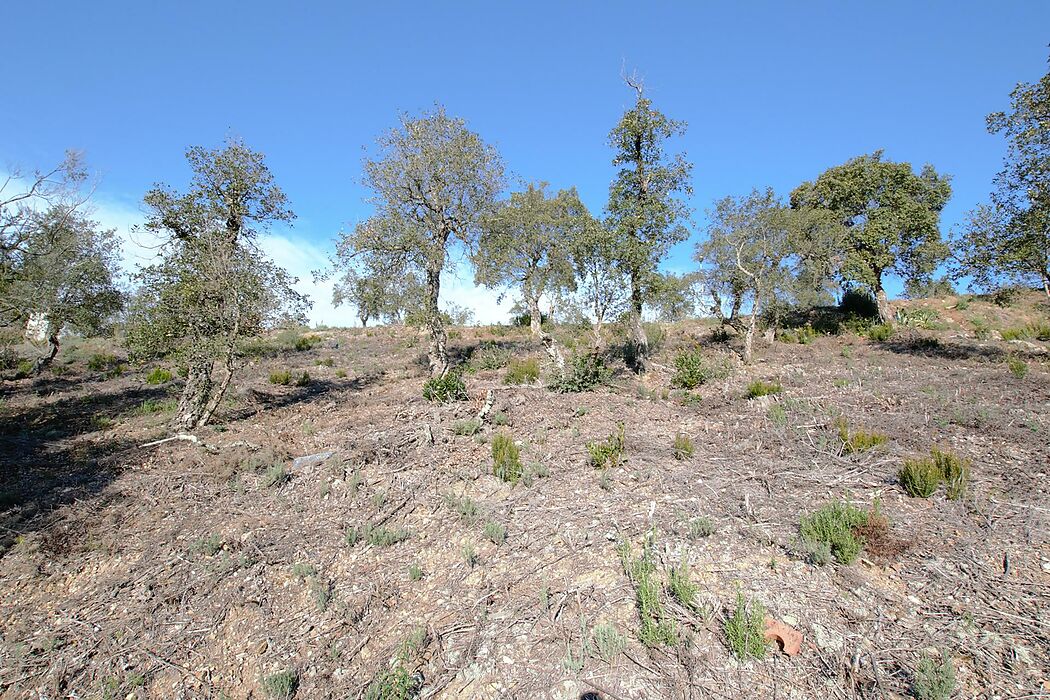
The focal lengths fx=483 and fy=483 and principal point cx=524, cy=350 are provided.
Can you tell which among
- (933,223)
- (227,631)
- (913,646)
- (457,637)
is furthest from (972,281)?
(227,631)

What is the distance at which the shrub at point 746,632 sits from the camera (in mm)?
Answer: 4438

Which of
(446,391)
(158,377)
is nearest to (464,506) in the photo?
(446,391)

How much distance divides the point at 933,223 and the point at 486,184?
21.2m

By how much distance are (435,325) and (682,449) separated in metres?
10.1

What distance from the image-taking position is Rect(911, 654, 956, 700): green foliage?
12.6 feet

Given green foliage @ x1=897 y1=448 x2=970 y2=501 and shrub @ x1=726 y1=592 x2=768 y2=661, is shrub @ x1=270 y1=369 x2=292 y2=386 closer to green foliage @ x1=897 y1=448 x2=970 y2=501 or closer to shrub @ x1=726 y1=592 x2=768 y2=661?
shrub @ x1=726 y1=592 x2=768 y2=661

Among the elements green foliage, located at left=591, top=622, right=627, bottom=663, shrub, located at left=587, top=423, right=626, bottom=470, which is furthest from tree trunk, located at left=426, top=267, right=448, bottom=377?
green foliage, located at left=591, top=622, right=627, bottom=663

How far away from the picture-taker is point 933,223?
22.7 m

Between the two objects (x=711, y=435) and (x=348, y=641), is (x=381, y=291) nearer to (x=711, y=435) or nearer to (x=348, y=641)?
(x=711, y=435)

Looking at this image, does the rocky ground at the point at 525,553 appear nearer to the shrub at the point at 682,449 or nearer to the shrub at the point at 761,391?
the shrub at the point at 682,449

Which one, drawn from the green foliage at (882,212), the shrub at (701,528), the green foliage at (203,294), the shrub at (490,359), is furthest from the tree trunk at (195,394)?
the green foliage at (882,212)

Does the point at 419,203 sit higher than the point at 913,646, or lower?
higher

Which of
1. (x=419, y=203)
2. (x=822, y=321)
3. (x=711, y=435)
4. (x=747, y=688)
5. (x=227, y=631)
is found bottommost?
(x=227, y=631)

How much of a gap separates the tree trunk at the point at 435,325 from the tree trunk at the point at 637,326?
21.6ft
